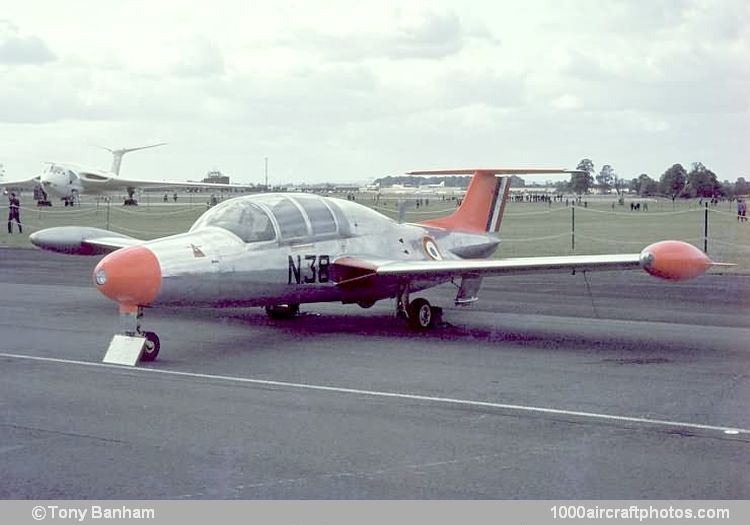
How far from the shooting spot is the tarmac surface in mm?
6621

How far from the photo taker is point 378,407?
30.0 ft

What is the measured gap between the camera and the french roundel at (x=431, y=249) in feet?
53.4

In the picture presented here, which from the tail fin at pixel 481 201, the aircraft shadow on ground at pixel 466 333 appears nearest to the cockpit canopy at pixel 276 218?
the aircraft shadow on ground at pixel 466 333

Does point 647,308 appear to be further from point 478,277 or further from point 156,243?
point 156,243

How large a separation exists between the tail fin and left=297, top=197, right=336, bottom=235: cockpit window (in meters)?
3.05

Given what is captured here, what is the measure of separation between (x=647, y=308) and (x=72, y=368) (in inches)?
412

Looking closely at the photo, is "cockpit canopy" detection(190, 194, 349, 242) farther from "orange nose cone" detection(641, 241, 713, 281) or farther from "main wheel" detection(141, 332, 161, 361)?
"orange nose cone" detection(641, 241, 713, 281)

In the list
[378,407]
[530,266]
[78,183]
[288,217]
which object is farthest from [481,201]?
[78,183]

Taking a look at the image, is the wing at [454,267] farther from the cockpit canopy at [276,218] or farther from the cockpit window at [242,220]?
the cockpit window at [242,220]

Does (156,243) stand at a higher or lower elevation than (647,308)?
higher

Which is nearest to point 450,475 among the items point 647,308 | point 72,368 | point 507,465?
point 507,465

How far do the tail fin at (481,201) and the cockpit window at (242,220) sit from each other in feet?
14.5

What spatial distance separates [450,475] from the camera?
677cm

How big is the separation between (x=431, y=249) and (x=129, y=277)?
6.49 metres
